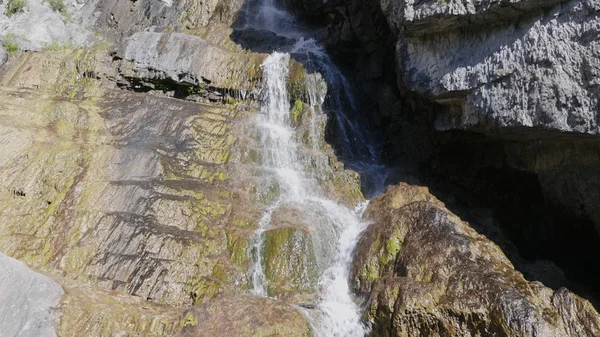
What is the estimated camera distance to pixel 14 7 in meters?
21.5

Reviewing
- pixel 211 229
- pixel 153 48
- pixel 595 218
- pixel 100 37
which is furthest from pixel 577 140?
pixel 100 37

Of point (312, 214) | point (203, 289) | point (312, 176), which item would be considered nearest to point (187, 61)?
point (312, 176)

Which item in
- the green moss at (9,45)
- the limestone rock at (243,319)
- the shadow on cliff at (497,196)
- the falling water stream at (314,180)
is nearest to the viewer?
the limestone rock at (243,319)

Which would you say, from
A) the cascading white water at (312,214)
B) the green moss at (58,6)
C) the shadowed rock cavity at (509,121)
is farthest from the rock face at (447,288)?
the green moss at (58,6)

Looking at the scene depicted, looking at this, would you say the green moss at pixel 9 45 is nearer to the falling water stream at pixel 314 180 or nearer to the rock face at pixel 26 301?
the falling water stream at pixel 314 180

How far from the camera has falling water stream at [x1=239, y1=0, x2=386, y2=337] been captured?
10219 mm

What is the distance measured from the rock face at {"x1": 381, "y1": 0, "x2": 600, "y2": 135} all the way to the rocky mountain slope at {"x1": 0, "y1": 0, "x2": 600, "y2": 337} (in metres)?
0.04

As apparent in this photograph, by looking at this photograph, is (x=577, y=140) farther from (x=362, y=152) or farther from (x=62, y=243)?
(x=62, y=243)

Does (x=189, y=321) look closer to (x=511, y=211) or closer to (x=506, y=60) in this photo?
(x=506, y=60)

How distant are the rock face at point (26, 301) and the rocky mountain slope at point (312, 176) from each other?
3 centimetres

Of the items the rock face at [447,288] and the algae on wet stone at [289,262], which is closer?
the rock face at [447,288]

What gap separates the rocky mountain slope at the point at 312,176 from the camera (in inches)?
325

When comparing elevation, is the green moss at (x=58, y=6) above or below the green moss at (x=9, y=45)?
above

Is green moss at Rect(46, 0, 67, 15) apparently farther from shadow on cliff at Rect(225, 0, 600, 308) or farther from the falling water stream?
shadow on cliff at Rect(225, 0, 600, 308)
